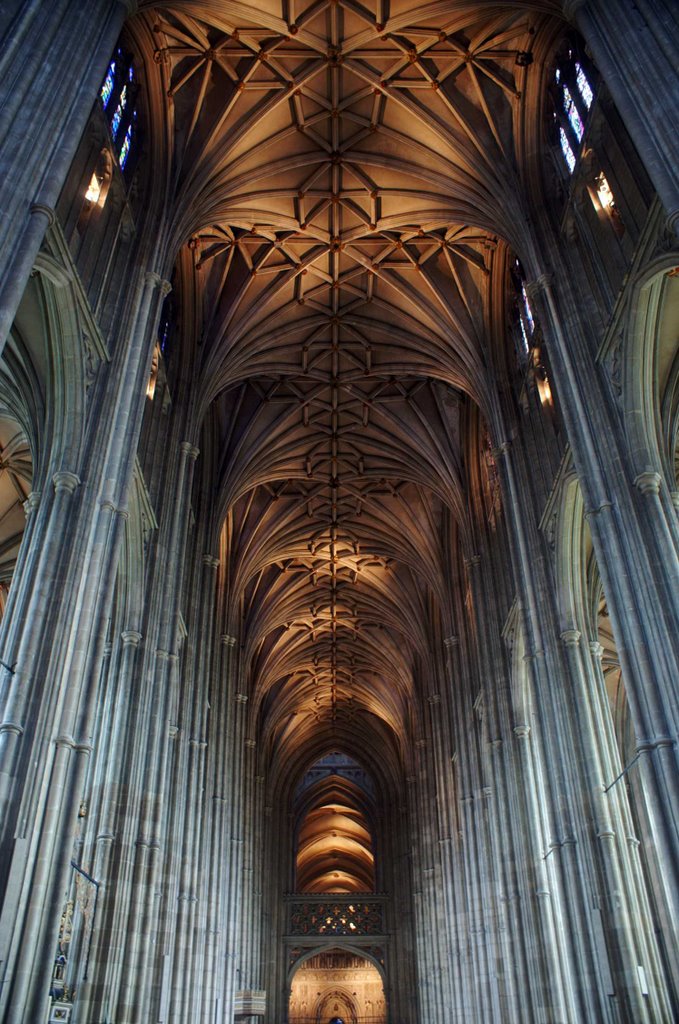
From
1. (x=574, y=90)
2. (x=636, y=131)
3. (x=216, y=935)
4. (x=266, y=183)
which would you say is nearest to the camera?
(x=636, y=131)

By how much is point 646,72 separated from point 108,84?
9.12m

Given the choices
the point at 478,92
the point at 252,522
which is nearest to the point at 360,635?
the point at 252,522

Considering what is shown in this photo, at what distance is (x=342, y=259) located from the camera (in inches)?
894

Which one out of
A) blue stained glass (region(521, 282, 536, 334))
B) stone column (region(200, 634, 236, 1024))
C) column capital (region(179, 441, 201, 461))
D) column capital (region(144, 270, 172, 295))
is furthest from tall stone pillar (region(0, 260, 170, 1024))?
stone column (region(200, 634, 236, 1024))

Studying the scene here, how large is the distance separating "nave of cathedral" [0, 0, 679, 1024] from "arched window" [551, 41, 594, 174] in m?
0.11

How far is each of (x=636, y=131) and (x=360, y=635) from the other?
31.5 m

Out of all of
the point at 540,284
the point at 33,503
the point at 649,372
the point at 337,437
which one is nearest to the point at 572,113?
the point at 540,284

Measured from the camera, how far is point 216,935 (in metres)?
24.8

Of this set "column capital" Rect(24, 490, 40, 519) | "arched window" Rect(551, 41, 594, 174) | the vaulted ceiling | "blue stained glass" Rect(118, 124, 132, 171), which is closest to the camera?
"column capital" Rect(24, 490, 40, 519)

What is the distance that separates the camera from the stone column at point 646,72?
1048 cm

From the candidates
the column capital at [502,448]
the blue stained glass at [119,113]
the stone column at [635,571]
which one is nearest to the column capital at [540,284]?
the stone column at [635,571]

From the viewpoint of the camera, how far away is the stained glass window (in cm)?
1484

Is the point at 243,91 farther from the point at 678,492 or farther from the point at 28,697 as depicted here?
the point at 28,697

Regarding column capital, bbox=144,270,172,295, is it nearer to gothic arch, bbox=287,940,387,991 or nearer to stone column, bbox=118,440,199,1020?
stone column, bbox=118,440,199,1020
